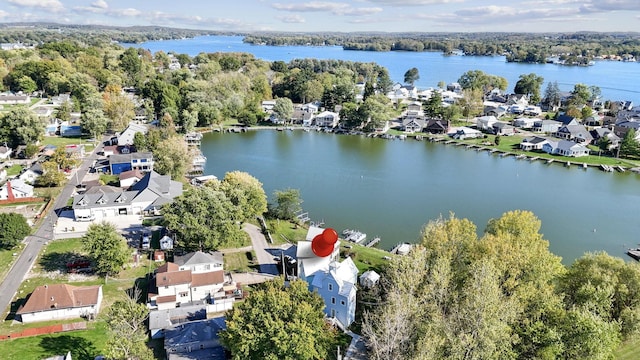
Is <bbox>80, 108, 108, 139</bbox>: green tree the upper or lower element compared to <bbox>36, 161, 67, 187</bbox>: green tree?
upper

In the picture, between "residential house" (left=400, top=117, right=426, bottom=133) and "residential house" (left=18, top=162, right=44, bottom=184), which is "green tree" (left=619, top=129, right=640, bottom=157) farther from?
"residential house" (left=18, top=162, right=44, bottom=184)

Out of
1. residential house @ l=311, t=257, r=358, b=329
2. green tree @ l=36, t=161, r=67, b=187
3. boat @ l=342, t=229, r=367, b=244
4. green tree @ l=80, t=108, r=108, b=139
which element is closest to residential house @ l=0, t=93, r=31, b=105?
green tree @ l=80, t=108, r=108, b=139

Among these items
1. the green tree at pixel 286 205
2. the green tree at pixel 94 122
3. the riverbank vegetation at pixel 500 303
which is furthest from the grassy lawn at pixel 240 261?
the green tree at pixel 94 122

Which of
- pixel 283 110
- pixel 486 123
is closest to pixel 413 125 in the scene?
pixel 486 123

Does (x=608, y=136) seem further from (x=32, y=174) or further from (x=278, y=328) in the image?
(x=32, y=174)

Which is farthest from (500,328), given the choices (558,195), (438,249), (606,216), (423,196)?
(558,195)

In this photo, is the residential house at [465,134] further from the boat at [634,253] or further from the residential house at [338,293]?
the residential house at [338,293]

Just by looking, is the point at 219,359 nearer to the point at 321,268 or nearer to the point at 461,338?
the point at 321,268
